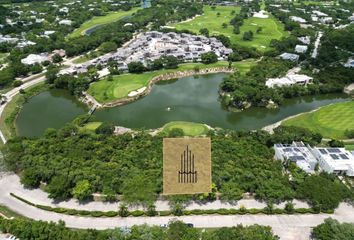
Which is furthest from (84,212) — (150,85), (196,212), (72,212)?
(150,85)

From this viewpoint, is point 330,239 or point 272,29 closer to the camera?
point 330,239

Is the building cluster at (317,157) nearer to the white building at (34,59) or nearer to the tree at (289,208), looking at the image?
the tree at (289,208)

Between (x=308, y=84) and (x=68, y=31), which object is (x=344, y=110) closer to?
(x=308, y=84)

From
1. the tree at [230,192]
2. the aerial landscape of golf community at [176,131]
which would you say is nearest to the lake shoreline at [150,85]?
the aerial landscape of golf community at [176,131]

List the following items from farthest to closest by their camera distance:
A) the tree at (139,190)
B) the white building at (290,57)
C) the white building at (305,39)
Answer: the white building at (305,39), the white building at (290,57), the tree at (139,190)

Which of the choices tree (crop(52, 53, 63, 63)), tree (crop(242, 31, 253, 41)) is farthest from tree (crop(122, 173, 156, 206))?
tree (crop(242, 31, 253, 41))

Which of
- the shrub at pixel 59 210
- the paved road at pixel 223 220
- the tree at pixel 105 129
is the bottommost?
the tree at pixel 105 129

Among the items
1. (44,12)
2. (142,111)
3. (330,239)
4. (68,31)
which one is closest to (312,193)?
(330,239)
